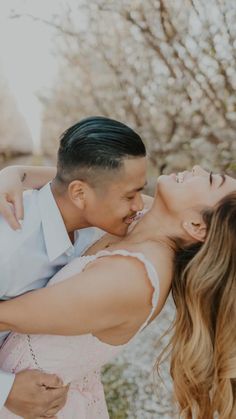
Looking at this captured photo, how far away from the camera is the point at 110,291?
→ 1801mm

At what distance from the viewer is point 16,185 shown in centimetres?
203

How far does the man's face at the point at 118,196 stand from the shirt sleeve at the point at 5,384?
489mm

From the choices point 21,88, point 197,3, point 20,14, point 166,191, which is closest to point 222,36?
point 197,3

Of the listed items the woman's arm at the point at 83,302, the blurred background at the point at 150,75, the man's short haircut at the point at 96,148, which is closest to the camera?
the woman's arm at the point at 83,302

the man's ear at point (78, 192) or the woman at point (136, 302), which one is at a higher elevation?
the man's ear at point (78, 192)

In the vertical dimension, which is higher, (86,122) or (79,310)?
(86,122)

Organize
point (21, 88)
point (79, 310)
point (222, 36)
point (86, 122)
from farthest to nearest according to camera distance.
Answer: point (21, 88)
point (222, 36)
point (86, 122)
point (79, 310)

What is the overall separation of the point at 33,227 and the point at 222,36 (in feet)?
8.91

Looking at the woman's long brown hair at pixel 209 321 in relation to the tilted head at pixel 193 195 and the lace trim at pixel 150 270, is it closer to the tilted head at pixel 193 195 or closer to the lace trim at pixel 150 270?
the tilted head at pixel 193 195

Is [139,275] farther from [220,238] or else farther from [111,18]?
[111,18]

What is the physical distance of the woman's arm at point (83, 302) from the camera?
5.84 feet

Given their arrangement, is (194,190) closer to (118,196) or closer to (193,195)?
(193,195)

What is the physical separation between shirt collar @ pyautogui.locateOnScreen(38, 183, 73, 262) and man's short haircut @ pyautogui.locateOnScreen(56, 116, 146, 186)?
79 millimetres

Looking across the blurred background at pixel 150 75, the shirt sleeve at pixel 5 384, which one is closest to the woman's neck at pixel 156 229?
the shirt sleeve at pixel 5 384
